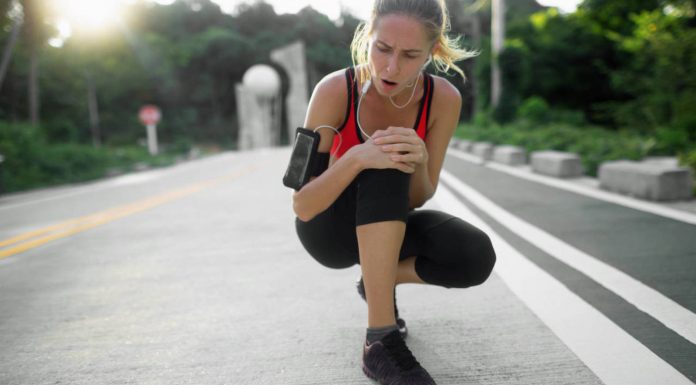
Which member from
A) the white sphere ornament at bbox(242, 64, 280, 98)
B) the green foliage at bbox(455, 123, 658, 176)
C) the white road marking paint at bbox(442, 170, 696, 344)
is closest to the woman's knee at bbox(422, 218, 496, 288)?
the white road marking paint at bbox(442, 170, 696, 344)

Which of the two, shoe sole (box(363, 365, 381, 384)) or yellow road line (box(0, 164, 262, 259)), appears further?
yellow road line (box(0, 164, 262, 259))

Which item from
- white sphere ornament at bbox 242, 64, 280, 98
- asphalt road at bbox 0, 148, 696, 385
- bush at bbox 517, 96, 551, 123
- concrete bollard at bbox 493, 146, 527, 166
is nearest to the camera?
asphalt road at bbox 0, 148, 696, 385

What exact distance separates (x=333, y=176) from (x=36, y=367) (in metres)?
1.41

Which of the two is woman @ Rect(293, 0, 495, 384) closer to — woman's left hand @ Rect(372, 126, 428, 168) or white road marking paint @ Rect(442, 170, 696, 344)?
woman's left hand @ Rect(372, 126, 428, 168)

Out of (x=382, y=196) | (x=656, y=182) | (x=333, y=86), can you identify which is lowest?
(x=656, y=182)

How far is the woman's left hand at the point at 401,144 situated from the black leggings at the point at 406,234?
0.06 m

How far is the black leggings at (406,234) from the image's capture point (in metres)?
1.92

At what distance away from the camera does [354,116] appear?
87.0 inches

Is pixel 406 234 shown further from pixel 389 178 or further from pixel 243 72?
pixel 243 72

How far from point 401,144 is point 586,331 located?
1.11m

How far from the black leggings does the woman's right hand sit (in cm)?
3

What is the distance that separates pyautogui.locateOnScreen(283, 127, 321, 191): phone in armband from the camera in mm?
2057

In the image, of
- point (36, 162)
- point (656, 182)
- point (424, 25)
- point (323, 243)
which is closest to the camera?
point (424, 25)

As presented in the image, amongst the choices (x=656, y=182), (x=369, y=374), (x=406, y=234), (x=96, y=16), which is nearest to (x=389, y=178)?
(x=406, y=234)
